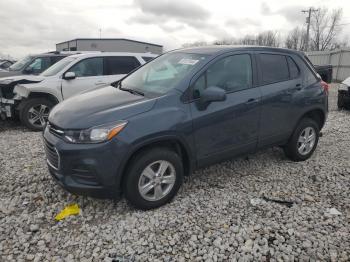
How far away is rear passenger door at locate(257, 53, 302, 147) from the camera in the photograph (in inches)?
163

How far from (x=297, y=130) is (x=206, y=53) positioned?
196cm

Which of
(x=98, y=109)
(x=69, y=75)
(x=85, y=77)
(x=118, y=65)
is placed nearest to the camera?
(x=98, y=109)

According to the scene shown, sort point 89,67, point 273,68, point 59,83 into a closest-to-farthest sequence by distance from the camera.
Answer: point 273,68 < point 59,83 < point 89,67

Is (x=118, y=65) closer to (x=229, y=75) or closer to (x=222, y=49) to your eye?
(x=222, y=49)

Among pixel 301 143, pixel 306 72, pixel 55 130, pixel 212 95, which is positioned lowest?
pixel 301 143

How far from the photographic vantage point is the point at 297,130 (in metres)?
4.65

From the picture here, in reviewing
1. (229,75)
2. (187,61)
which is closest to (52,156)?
(187,61)

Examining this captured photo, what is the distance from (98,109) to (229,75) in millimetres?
1705

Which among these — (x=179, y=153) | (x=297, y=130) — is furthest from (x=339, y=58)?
(x=179, y=153)

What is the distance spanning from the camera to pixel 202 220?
326 centimetres

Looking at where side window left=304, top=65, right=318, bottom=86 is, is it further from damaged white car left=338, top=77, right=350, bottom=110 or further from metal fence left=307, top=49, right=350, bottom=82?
metal fence left=307, top=49, right=350, bottom=82

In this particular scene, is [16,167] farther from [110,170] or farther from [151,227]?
[151,227]

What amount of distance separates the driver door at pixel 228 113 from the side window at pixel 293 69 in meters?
0.85

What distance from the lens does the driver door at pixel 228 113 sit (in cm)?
352
